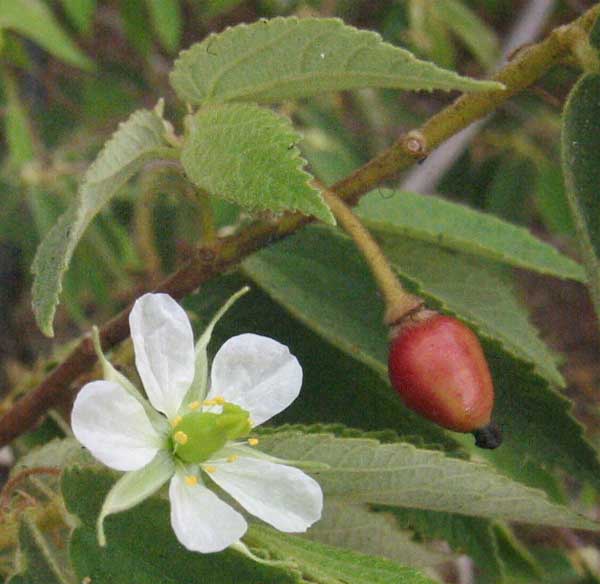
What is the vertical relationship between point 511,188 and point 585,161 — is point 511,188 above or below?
above

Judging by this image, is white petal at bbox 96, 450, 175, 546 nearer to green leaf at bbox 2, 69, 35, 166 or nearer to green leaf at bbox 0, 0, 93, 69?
green leaf at bbox 0, 0, 93, 69

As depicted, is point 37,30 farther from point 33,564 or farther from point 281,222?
point 33,564

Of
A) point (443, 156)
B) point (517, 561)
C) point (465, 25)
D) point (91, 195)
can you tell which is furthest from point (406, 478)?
point (465, 25)

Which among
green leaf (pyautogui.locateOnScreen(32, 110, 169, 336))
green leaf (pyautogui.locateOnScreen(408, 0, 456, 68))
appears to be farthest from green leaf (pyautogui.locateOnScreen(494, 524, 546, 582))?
green leaf (pyautogui.locateOnScreen(408, 0, 456, 68))

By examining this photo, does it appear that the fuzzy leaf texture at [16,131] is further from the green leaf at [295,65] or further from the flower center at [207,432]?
the flower center at [207,432]

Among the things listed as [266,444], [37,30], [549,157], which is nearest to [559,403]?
[266,444]

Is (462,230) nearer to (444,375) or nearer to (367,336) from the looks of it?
(367,336)
